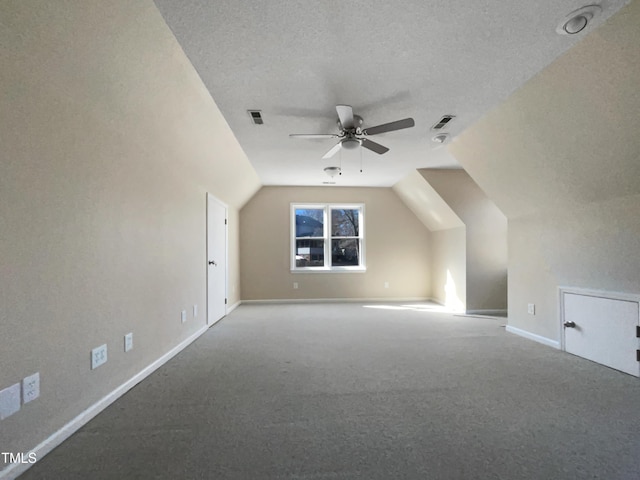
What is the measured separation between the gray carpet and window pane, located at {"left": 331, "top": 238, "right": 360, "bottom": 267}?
3423 millimetres

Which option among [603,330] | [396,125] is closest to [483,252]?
[603,330]

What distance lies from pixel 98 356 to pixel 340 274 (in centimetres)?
491

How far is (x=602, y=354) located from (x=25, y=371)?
4239mm

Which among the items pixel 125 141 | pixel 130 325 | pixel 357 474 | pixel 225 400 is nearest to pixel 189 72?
pixel 125 141

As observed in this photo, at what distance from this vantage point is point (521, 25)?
1768mm

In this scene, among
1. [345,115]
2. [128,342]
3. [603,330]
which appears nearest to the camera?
[128,342]

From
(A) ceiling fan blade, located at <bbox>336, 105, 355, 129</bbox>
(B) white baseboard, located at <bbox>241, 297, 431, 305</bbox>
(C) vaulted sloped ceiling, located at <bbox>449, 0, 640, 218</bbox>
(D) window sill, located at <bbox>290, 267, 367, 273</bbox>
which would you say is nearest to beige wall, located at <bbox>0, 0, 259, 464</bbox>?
(A) ceiling fan blade, located at <bbox>336, 105, 355, 129</bbox>

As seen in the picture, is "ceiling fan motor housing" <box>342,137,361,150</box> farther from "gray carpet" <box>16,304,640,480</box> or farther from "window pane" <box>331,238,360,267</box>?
"window pane" <box>331,238,360,267</box>

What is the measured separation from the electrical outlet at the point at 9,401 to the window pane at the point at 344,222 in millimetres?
5623

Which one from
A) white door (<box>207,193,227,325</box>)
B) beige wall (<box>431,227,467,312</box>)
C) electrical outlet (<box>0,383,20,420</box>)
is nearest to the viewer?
electrical outlet (<box>0,383,20,420</box>)

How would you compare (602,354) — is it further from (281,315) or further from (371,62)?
(281,315)

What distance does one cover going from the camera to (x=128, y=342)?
7.59 feet

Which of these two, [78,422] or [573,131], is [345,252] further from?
[78,422]

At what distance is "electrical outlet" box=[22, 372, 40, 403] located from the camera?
1.44 meters
